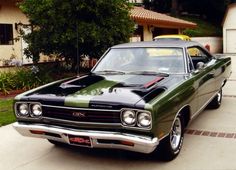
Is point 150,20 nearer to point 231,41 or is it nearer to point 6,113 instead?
point 6,113

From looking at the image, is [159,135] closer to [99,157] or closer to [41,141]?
[99,157]

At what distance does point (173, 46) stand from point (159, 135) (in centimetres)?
230

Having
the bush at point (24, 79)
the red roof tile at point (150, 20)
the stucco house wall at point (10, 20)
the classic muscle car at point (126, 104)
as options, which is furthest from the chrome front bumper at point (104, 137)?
the red roof tile at point (150, 20)

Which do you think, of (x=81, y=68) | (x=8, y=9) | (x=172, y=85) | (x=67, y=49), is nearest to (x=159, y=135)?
(x=172, y=85)

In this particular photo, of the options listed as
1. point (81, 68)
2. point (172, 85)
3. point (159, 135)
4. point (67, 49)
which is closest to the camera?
point (159, 135)

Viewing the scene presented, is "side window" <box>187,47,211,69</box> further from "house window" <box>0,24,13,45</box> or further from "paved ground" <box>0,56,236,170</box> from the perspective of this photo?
"house window" <box>0,24,13,45</box>

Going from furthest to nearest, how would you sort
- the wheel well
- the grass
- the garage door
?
the grass, the garage door, the wheel well

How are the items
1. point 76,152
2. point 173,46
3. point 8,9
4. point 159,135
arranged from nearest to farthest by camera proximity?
point 159,135 < point 76,152 < point 173,46 < point 8,9

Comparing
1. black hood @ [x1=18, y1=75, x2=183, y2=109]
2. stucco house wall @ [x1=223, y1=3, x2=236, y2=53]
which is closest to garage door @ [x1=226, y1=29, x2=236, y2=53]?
stucco house wall @ [x1=223, y1=3, x2=236, y2=53]

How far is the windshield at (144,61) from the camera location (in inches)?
236

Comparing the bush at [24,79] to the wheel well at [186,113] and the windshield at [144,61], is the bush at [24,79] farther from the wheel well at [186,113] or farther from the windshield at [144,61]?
the wheel well at [186,113]

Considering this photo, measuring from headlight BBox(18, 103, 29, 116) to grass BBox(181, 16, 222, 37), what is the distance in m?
32.2

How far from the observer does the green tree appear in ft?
38.7

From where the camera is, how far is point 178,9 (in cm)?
4338
